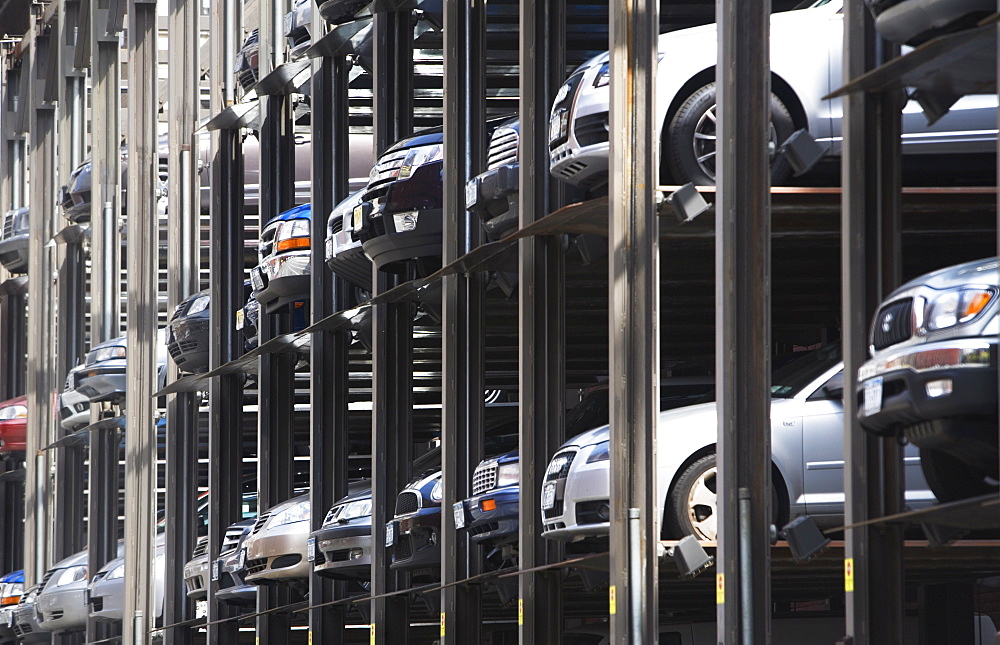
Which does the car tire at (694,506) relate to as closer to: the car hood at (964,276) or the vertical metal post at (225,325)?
the car hood at (964,276)

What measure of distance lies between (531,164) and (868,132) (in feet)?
9.48

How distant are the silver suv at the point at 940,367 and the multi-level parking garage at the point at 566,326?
1 cm

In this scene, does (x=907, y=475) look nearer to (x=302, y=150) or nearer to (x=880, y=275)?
(x=880, y=275)

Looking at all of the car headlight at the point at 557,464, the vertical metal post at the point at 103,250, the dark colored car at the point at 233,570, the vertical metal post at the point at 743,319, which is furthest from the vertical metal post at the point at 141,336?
the vertical metal post at the point at 743,319

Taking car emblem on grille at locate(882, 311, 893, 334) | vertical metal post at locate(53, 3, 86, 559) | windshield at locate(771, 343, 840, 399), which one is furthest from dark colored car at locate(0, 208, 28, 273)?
car emblem on grille at locate(882, 311, 893, 334)

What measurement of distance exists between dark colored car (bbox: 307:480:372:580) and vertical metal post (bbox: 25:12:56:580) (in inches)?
444

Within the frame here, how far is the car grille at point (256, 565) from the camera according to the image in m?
12.7

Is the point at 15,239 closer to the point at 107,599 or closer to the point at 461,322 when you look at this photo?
the point at 107,599

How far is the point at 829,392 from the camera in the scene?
8.48 meters

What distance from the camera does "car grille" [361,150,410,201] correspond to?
10539 mm

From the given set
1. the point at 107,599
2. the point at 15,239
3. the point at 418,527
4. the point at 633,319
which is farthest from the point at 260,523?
the point at 15,239

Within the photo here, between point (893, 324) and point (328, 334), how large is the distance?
7812 millimetres

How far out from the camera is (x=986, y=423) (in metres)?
5.34

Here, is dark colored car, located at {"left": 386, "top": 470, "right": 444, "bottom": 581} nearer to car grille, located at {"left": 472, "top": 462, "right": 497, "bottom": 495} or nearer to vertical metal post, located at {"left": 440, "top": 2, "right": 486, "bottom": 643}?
vertical metal post, located at {"left": 440, "top": 2, "right": 486, "bottom": 643}
